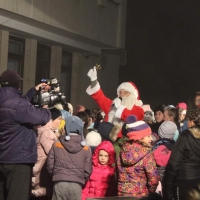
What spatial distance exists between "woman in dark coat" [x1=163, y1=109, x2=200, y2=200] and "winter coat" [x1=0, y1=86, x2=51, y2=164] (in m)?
1.66

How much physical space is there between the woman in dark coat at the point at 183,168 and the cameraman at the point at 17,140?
166cm

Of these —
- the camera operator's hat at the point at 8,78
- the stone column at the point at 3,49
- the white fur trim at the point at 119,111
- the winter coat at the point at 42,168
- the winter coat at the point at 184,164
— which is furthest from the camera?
the stone column at the point at 3,49

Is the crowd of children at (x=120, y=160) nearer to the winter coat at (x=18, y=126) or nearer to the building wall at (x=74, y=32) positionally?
the winter coat at (x=18, y=126)

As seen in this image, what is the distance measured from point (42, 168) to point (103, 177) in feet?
3.02

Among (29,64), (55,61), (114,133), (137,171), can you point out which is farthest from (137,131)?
(55,61)

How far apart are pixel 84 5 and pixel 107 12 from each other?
170 centimetres

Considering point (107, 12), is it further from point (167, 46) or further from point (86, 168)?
point (86, 168)

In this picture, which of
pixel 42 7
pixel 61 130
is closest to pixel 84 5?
pixel 42 7

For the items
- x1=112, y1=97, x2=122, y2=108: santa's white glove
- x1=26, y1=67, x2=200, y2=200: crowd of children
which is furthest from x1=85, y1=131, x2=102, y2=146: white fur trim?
x1=112, y1=97, x2=122, y2=108: santa's white glove

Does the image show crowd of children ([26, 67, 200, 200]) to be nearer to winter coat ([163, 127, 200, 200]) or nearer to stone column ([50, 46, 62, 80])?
winter coat ([163, 127, 200, 200])

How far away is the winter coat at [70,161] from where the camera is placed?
28.2ft

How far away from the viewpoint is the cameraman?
802cm

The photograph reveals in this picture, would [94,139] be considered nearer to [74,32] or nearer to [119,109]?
[119,109]

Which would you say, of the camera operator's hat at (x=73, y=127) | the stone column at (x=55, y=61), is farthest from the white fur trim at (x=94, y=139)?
the stone column at (x=55, y=61)
